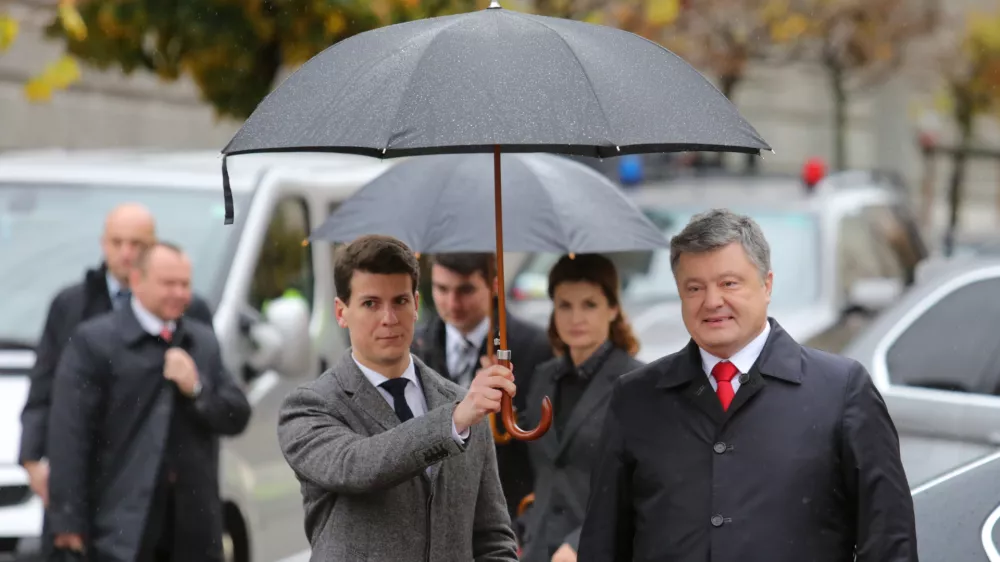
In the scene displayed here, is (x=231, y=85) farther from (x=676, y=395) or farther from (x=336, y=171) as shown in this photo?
(x=676, y=395)

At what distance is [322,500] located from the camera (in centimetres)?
364

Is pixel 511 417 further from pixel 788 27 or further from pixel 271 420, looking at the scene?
pixel 788 27

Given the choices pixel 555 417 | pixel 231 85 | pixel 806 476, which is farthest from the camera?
pixel 231 85

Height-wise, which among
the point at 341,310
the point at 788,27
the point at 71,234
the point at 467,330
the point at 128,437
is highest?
the point at 788,27

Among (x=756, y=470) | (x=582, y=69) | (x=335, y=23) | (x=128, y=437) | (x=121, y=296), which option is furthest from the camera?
(x=335, y=23)

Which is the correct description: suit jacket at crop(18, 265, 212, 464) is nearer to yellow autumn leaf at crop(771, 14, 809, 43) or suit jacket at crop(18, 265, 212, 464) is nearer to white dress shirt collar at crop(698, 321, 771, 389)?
white dress shirt collar at crop(698, 321, 771, 389)

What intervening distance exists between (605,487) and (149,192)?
4.50m

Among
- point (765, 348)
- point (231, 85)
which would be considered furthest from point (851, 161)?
point (765, 348)

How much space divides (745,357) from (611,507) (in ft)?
1.47

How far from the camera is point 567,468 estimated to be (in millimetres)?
5016

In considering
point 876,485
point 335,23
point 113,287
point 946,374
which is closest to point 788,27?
point 335,23

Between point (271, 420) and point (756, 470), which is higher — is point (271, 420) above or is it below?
below

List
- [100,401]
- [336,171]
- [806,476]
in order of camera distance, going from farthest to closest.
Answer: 1. [336,171]
2. [100,401]
3. [806,476]

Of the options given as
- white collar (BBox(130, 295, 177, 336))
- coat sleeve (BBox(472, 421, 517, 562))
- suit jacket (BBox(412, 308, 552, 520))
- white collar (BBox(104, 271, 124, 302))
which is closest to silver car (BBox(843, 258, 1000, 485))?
suit jacket (BBox(412, 308, 552, 520))
